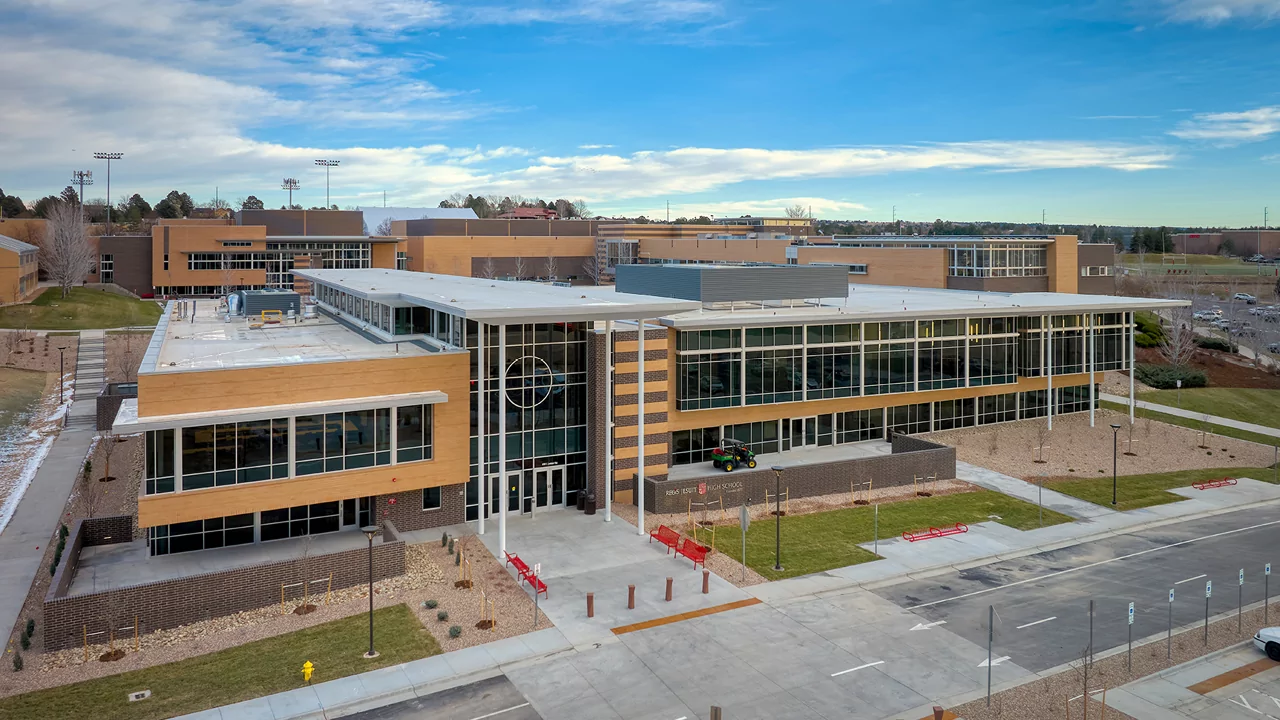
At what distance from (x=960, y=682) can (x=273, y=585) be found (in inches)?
783

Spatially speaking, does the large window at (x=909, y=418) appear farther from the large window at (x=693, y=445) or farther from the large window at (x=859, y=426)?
the large window at (x=693, y=445)

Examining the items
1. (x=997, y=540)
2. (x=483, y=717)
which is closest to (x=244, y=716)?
(x=483, y=717)

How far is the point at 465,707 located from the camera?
21.4 metres

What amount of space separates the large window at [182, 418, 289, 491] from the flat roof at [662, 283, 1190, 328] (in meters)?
18.1

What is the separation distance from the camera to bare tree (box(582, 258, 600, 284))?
125m

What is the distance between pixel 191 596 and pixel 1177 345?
7742 centimetres

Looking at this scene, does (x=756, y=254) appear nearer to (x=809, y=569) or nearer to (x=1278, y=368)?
(x=1278, y=368)

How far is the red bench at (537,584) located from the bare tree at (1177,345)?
67261mm

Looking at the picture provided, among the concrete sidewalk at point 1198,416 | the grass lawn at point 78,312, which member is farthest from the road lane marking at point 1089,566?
the grass lawn at point 78,312

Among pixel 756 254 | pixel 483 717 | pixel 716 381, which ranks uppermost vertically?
pixel 756 254

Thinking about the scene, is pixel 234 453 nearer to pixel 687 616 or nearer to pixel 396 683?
pixel 396 683

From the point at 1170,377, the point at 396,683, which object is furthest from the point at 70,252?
the point at 1170,377

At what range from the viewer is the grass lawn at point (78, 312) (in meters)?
80.3

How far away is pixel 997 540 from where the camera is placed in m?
34.3
